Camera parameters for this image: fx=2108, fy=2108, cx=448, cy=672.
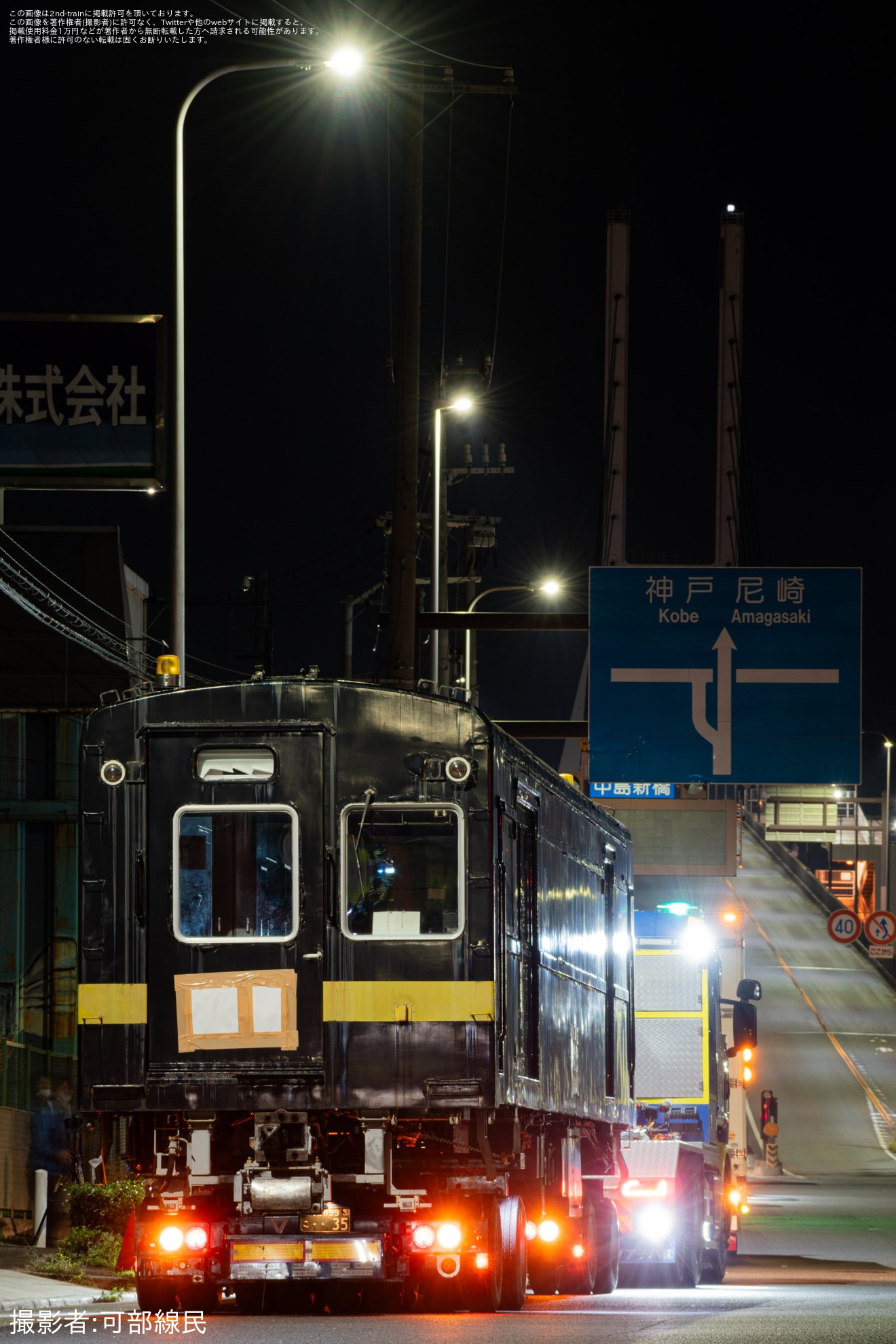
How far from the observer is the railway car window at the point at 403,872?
12.2 meters

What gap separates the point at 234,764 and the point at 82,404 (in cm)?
1543

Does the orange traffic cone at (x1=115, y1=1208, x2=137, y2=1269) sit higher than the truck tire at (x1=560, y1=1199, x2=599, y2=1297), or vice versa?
the orange traffic cone at (x1=115, y1=1208, x2=137, y2=1269)

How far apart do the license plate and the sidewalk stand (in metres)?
2.37

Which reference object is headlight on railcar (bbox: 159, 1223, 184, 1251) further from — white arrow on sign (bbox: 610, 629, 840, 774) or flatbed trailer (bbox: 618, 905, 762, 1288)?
white arrow on sign (bbox: 610, 629, 840, 774)

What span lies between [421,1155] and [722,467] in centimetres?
4641

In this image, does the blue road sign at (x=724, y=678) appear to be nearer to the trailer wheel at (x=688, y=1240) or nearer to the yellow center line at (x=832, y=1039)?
the trailer wheel at (x=688, y=1240)

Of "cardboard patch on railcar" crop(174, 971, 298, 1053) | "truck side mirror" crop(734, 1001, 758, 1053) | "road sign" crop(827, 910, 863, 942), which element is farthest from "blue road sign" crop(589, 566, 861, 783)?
"road sign" crop(827, 910, 863, 942)

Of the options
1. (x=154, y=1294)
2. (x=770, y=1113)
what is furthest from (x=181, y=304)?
(x=770, y=1113)

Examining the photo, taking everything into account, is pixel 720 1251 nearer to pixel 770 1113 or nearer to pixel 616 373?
pixel 770 1113

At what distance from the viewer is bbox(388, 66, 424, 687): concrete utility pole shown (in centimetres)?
2155

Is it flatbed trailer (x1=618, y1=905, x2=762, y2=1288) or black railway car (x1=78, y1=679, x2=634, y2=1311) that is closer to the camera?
black railway car (x1=78, y1=679, x2=634, y2=1311)

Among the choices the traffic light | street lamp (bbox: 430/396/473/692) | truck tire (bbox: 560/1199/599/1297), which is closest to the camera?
truck tire (bbox: 560/1199/599/1297)

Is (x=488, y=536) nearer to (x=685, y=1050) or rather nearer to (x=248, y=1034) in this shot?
(x=685, y=1050)

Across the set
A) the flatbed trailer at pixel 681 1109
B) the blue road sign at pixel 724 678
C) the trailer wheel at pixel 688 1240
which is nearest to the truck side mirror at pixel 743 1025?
→ the flatbed trailer at pixel 681 1109
